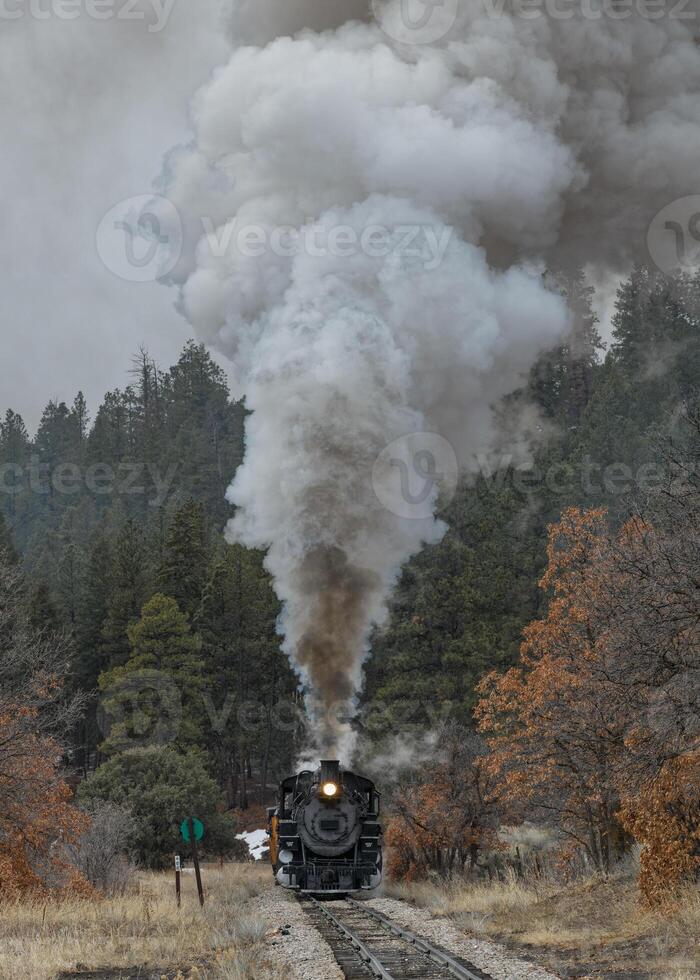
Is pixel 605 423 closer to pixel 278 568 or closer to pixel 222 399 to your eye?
pixel 278 568

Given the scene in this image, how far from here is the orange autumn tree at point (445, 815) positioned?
28750mm

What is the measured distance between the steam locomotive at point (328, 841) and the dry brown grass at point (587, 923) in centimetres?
182

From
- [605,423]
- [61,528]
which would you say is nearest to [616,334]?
[605,423]

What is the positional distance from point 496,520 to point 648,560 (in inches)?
1648

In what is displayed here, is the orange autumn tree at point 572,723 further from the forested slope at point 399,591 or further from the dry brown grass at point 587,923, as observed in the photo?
the forested slope at point 399,591

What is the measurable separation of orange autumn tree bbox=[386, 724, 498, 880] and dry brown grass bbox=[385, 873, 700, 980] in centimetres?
512

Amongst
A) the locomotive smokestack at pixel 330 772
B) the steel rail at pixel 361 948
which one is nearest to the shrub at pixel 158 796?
the locomotive smokestack at pixel 330 772

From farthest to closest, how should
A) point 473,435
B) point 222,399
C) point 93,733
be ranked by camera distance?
point 222,399 → point 93,733 → point 473,435

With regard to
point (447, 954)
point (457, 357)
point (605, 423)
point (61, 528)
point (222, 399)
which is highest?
point (222, 399)

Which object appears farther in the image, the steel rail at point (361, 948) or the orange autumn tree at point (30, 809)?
the orange autumn tree at point (30, 809)

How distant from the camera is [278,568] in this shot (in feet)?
82.2

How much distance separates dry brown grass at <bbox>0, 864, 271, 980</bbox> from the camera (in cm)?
1255

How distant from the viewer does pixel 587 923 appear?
1603cm

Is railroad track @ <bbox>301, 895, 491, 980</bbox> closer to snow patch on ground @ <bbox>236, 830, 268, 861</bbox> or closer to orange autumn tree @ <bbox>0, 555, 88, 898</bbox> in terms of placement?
orange autumn tree @ <bbox>0, 555, 88, 898</bbox>
